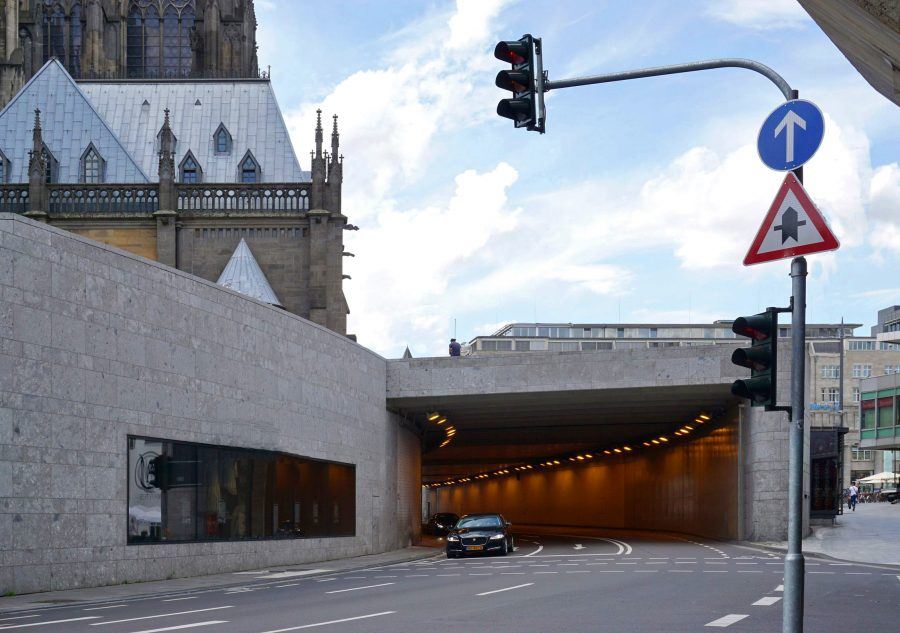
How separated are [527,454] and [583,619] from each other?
176ft

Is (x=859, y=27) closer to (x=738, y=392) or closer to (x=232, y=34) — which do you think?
(x=738, y=392)

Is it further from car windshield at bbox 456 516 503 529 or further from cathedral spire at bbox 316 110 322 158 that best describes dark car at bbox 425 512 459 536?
car windshield at bbox 456 516 503 529

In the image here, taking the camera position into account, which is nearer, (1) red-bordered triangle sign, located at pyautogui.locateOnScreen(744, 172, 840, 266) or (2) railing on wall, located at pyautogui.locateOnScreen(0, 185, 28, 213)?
(1) red-bordered triangle sign, located at pyautogui.locateOnScreen(744, 172, 840, 266)

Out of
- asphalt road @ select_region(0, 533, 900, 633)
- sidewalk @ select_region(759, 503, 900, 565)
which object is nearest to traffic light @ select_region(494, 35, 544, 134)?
asphalt road @ select_region(0, 533, 900, 633)

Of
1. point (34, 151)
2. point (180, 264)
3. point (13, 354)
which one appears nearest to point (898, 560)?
point (13, 354)

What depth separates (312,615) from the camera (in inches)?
635

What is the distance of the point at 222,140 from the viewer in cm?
6381

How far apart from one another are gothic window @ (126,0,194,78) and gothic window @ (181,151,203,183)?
17.9 meters

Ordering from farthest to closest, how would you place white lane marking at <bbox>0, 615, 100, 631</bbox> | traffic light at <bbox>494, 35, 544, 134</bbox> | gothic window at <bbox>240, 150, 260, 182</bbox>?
gothic window at <bbox>240, 150, 260, 182</bbox>, white lane marking at <bbox>0, 615, 100, 631</bbox>, traffic light at <bbox>494, 35, 544, 134</bbox>

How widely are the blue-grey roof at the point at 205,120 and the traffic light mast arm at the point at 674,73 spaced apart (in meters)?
49.3

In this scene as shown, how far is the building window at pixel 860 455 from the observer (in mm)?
129250

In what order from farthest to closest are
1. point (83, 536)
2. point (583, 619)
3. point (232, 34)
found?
point (232, 34) < point (83, 536) < point (583, 619)

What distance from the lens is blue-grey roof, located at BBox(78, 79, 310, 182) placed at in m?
63.0

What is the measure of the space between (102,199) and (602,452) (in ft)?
96.3
